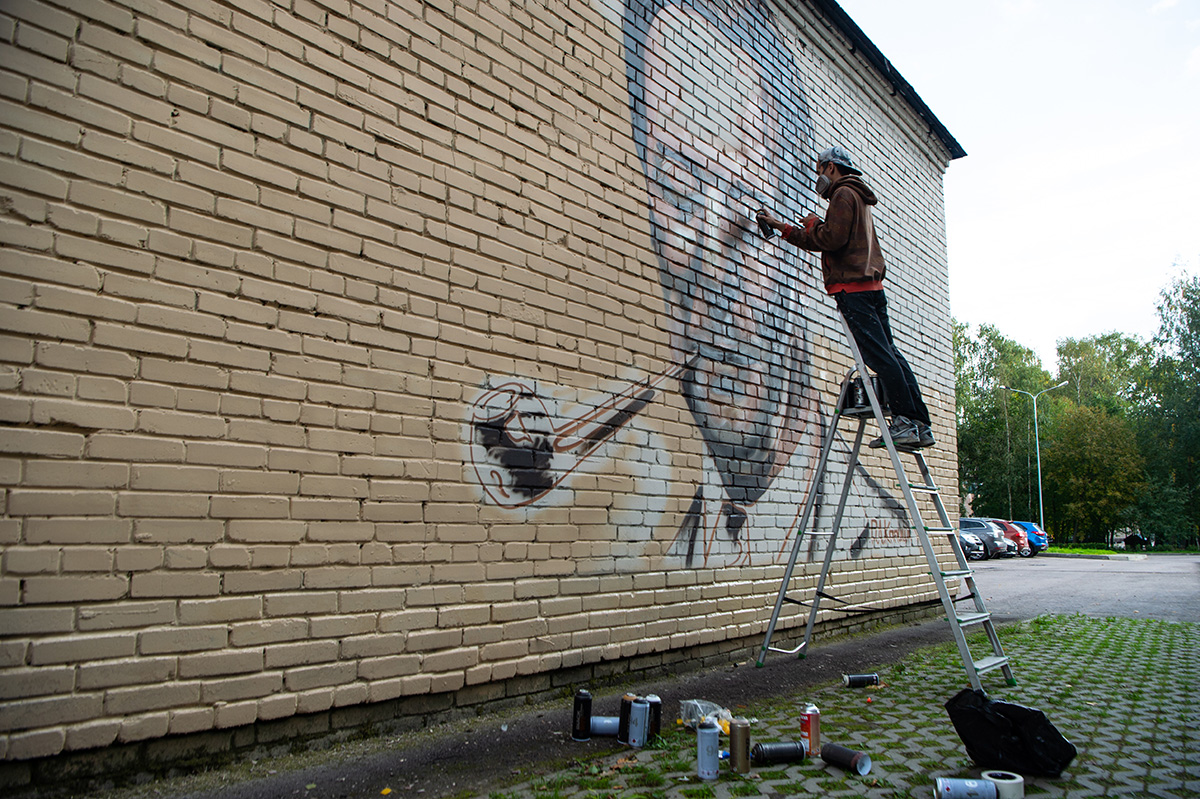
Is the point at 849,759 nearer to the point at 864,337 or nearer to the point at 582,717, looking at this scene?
the point at 582,717

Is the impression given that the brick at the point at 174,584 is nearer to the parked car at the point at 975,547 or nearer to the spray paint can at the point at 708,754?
the spray paint can at the point at 708,754

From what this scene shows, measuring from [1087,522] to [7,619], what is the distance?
44.1 m

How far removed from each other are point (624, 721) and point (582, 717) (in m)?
0.19

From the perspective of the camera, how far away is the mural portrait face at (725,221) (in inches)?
181

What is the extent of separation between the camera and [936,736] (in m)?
3.16

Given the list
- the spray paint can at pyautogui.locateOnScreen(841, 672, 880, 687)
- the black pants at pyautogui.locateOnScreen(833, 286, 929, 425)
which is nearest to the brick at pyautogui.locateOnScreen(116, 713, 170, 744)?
the spray paint can at pyautogui.locateOnScreen(841, 672, 880, 687)

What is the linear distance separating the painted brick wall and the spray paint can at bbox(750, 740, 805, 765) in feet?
3.79

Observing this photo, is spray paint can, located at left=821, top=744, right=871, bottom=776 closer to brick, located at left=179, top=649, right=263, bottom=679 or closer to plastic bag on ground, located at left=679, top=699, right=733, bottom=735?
plastic bag on ground, located at left=679, top=699, right=733, bottom=735

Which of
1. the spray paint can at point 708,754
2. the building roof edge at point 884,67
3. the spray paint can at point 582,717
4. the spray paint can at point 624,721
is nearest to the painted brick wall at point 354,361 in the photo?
the spray paint can at point 582,717

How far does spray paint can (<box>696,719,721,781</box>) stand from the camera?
2570mm

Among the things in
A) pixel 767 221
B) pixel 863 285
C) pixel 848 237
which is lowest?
pixel 863 285

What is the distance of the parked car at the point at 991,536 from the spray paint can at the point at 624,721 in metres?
23.8

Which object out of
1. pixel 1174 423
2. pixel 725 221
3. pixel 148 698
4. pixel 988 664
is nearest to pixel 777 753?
pixel 988 664

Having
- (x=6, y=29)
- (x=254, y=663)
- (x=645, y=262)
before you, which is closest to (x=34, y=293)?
(x=6, y=29)
